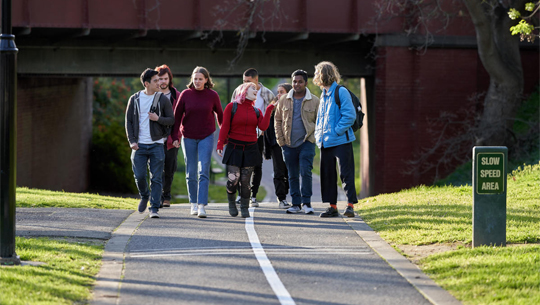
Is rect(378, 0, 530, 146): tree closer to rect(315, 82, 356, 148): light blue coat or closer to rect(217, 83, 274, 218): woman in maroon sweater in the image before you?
rect(315, 82, 356, 148): light blue coat

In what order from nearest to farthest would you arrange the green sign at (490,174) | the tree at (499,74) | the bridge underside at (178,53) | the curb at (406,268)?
the curb at (406,268)
the green sign at (490,174)
the tree at (499,74)
the bridge underside at (178,53)

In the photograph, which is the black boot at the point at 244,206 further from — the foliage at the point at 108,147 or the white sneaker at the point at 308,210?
the foliage at the point at 108,147

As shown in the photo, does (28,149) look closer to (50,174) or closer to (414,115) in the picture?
(50,174)

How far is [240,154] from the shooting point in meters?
9.55

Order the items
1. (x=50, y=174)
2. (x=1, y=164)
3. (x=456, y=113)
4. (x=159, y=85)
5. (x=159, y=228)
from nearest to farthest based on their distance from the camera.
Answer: (x=1, y=164)
(x=159, y=228)
(x=159, y=85)
(x=456, y=113)
(x=50, y=174)

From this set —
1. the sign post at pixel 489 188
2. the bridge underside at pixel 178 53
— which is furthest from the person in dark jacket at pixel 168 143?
the bridge underside at pixel 178 53

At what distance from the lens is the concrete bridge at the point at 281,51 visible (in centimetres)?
1977

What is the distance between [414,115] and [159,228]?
1359 cm

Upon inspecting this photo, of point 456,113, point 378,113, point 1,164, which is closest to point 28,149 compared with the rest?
point 378,113

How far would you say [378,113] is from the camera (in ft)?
69.9

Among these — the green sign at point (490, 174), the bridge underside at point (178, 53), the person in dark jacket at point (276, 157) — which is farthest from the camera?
the bridge underside at point (178, 53)

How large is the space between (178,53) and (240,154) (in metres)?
12.7

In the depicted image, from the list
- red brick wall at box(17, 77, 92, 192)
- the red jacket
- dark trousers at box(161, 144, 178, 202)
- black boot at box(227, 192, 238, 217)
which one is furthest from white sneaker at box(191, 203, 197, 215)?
red brick wall at box(17, 77, 92, 192)

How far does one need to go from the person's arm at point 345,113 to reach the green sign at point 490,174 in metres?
2.34
